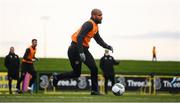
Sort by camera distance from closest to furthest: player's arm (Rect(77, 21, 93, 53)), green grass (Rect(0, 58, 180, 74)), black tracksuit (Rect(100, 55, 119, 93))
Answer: player's arm (Rect(77, 21, 93, 53)) < black tracksuit (Rect(100, 55, 119, 93)) < green grass (Rect(0, 58, 180, 74))

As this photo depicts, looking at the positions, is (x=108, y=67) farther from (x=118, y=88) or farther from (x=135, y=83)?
(x=118, y=88)

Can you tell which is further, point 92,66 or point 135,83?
point 135,83

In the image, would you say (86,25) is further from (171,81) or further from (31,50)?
(171,81)

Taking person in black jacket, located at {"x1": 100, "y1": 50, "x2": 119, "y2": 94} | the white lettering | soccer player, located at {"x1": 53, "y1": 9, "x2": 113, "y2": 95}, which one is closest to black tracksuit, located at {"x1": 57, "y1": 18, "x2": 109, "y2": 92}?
soccer player, located at {"x1": 53, "y1": 9, "x2": 113, "y2": 95}

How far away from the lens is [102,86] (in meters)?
29.6

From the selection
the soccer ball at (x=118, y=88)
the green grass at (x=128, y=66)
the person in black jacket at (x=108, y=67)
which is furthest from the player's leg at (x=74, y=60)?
the green grass at (x=128, y=66)

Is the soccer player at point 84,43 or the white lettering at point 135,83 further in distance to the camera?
the white lettering at point 135,83

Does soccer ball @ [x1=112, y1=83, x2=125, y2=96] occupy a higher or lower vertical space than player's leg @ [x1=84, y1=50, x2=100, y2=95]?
lower

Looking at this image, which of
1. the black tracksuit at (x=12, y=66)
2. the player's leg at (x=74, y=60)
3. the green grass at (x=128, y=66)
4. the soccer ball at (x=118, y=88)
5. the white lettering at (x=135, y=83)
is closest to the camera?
the player's leg at (x=74, y=60)

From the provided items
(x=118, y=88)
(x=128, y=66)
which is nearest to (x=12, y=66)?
(x=118, y=88)

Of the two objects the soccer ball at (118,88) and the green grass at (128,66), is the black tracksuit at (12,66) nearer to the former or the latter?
the soccer ball at (118,88)

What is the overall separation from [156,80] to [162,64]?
1091 inches

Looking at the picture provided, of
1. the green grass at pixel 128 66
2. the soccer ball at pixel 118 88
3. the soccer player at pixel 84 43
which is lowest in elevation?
the soccer ball at pixel 118 88

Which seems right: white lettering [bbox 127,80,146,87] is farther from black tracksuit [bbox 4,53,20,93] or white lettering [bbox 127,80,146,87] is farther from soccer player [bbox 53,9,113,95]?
soccer player [bbox 53,9,113,95]
